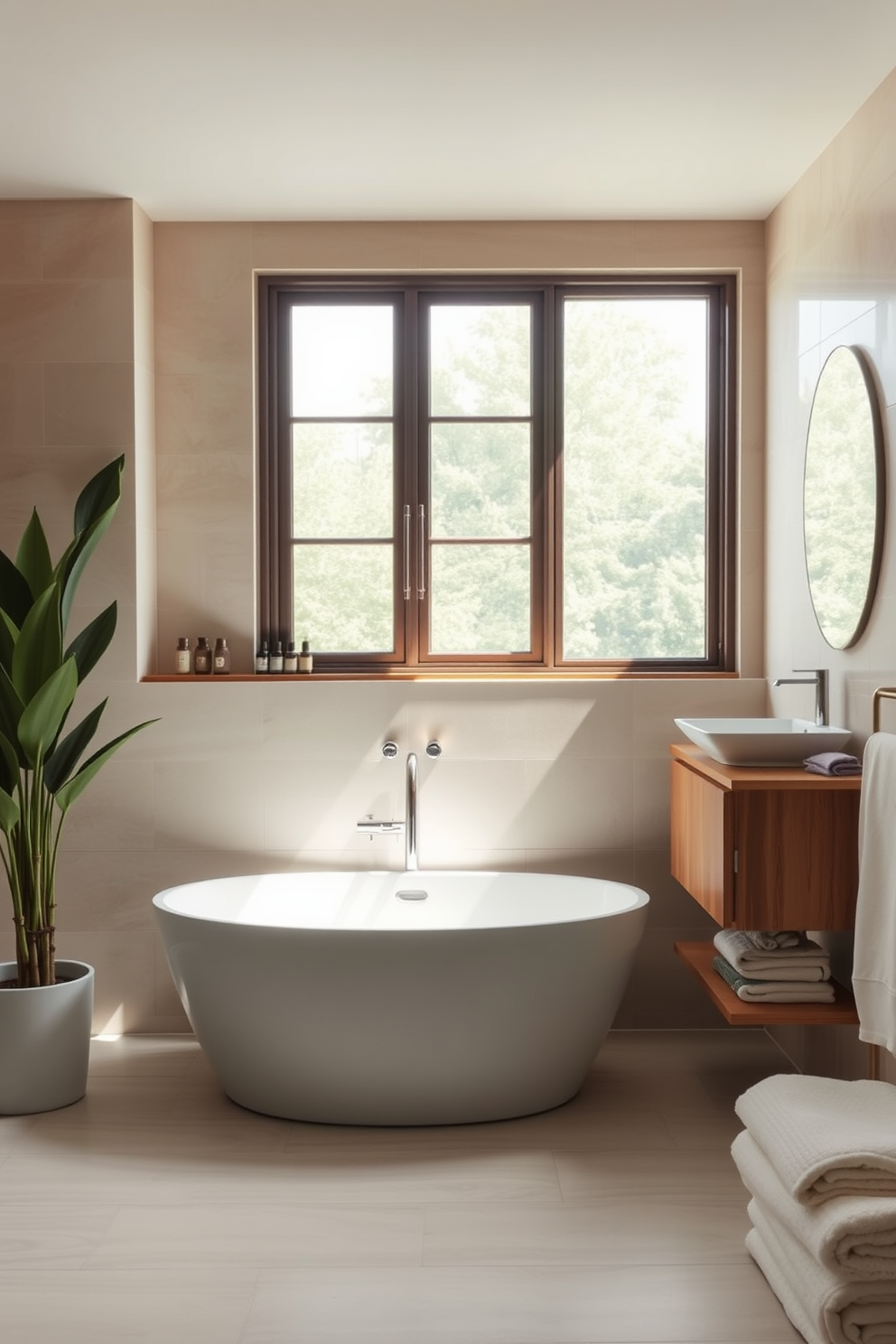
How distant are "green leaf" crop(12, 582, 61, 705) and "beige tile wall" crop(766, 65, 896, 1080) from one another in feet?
6.96

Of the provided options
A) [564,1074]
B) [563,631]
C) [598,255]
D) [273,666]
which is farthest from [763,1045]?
[598,255]

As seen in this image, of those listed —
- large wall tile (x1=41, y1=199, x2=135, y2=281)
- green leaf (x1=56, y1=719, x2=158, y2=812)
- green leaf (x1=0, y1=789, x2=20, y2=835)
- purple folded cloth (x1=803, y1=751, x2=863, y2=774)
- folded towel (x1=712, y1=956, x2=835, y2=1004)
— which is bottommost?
folded towel (x1=712, y1=956, x2=835, y2=1004)

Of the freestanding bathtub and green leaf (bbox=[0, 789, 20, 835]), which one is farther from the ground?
green leaf (bbox=[0, 789, 20, 835])

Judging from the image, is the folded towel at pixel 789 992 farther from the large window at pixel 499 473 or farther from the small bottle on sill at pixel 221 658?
the small bottle on sill at pixel 221 658

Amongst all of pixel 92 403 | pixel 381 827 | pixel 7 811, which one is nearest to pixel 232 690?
pixel 381 827

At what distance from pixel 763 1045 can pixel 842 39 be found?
9.23 ft

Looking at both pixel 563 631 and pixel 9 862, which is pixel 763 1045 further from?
pixel 9 862

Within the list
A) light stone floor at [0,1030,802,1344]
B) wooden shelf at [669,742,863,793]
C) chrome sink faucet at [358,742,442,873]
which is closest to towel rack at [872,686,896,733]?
wooden shelf at [669,742,863,793]

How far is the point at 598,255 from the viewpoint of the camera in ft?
13.3

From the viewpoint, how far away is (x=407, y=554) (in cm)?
414

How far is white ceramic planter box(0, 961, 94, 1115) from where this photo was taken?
328 cm

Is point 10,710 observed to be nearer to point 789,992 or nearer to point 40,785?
point 40,785

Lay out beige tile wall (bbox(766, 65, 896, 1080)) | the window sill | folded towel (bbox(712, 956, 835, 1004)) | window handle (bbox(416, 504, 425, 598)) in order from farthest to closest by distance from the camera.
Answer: window handle (bbox(416, 504, 425, 598)), the window sill, folded towel (bbox(712, 956, 835, 1004)), beige tile wall (bbox(766, 65, 896, 1080))

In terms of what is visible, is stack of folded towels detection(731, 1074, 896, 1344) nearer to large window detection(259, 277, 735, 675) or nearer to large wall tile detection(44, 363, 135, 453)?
large window detection(259, 277, 735, 675)
